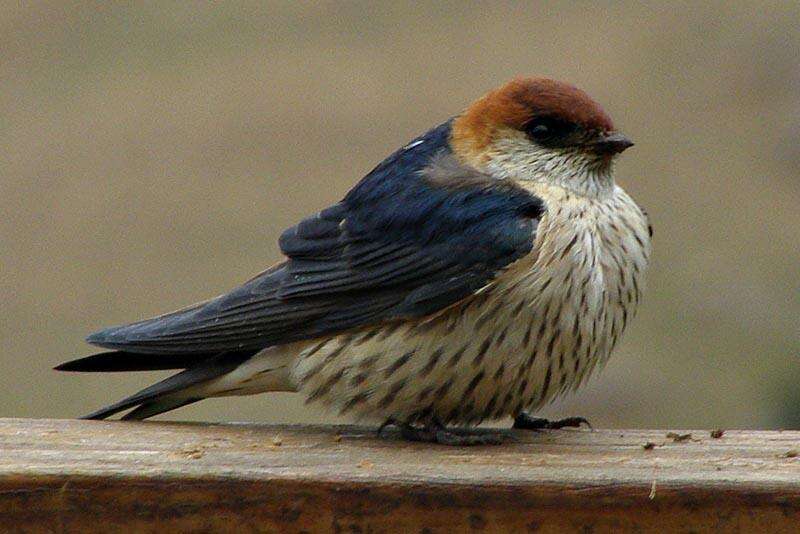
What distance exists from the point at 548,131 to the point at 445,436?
64cm

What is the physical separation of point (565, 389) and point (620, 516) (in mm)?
764

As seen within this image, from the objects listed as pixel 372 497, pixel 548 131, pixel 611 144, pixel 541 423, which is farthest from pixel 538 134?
pixel 372 497

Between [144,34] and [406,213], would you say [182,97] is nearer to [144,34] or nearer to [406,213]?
[144,34]

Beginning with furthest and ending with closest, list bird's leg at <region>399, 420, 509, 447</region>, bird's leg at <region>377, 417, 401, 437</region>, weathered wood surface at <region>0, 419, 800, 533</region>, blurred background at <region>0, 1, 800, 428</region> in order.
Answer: blurred background at <region>0, 1, 800, 428</region> → bird's leg at <region>377, 417, 401, 437</region> → bird's leg at <region>399, 420, 509, 447</region> → weathered wood surface at <region>0, 419, 800, 533</region>

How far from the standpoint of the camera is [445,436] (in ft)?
10.5

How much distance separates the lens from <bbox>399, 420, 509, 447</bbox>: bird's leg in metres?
3.17

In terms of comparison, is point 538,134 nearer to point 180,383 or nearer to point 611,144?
point 611,144

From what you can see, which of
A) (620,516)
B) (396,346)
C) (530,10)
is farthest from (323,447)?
(530,10)

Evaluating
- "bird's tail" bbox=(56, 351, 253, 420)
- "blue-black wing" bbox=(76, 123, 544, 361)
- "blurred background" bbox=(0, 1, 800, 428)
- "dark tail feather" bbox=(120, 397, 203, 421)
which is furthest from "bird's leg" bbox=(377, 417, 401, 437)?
"blurred background" bbox=(0, 1, 800, 428)

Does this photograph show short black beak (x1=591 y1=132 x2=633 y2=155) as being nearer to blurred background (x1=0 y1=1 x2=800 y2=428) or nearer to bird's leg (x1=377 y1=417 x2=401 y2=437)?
bird's leg (x1=377 y1=417 x2=401 y2=437)

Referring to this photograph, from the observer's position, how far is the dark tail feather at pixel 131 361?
3.34 metres

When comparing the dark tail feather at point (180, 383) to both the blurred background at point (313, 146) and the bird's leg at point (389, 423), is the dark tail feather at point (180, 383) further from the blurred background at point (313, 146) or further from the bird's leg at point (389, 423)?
the blurred background at point (313, 146)

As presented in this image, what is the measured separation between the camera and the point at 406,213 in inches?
133

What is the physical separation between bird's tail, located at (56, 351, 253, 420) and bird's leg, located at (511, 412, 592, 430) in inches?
20.9
